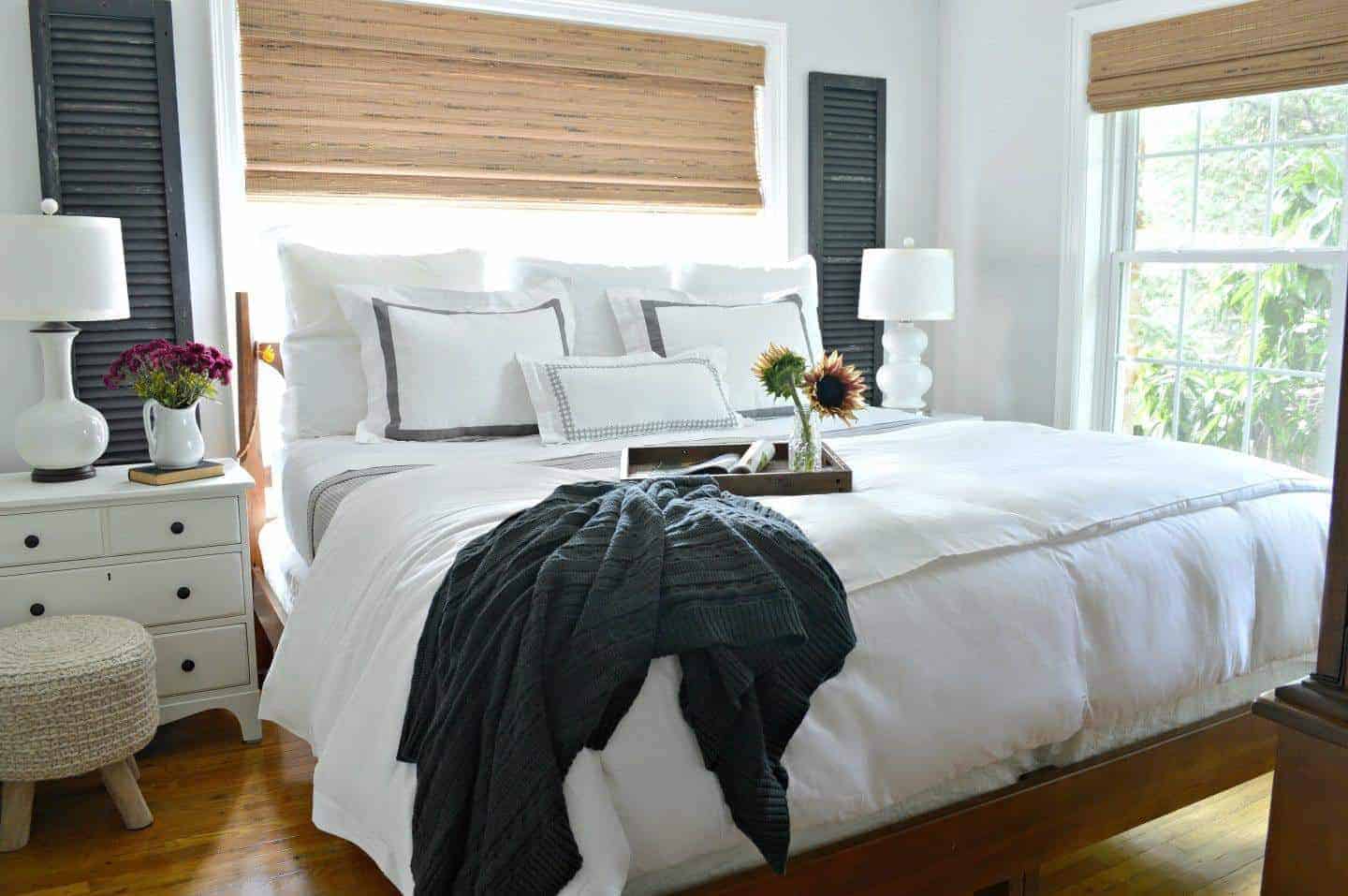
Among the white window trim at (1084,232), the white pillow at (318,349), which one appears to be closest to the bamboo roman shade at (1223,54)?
the white window trim at (1084,232)

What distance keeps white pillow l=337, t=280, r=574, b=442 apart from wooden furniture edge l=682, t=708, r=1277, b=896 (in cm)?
171

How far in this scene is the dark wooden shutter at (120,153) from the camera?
3068 mm

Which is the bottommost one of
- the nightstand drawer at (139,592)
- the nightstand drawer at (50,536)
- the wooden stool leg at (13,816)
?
the wooden stool leg at (13,816)

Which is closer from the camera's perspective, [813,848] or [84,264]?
[813,848]

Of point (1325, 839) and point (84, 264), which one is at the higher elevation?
point (84, 264)

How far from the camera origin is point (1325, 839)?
2.48 ft

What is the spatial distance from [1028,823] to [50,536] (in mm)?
2261

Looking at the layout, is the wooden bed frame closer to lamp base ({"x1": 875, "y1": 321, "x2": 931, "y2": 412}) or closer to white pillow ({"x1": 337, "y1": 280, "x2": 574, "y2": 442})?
white pillow ({"x1": 337, "y1": 280, "x2": 574, "y2": 442})

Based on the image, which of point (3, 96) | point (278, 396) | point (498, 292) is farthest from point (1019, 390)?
point (3, 96)

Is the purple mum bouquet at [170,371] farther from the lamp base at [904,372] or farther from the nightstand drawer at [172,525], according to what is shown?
the lamp base at [904,372]

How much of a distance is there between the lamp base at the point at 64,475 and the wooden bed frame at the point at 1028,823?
2.08m

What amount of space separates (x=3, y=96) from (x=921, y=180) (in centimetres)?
329

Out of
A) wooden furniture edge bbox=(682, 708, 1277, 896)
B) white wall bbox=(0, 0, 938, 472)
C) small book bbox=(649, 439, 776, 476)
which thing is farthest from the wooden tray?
white wall bbox=(0, 0, 938, 472)

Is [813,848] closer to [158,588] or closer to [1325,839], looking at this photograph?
[1325,839]
